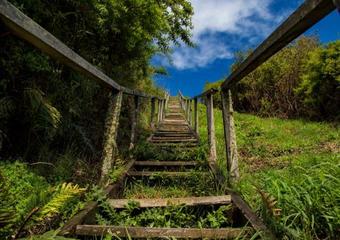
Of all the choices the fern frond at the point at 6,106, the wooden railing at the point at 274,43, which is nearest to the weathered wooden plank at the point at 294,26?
the wooden railing at the point at 274,43

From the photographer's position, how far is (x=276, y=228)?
6.91ft

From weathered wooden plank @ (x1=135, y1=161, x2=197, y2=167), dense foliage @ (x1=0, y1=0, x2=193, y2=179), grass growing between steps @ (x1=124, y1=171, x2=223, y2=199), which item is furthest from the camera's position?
weathered wooden plank @ (x1=135, y1=161, x2=197, y2=167)

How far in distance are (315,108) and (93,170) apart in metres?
7.59

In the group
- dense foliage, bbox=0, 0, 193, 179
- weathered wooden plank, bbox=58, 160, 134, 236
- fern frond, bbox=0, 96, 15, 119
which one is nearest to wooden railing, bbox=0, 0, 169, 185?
weathered wooden plank, bbox=58, 160, 134, 236

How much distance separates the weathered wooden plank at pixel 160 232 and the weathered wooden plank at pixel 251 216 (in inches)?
3.0

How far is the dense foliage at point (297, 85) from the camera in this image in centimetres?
909

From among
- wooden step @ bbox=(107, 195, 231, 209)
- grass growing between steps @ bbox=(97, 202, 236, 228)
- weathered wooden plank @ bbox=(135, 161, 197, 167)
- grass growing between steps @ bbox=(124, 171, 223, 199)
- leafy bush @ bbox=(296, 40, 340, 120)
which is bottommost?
grass growing between steps @ bbox=(97, 202, 236, 228)

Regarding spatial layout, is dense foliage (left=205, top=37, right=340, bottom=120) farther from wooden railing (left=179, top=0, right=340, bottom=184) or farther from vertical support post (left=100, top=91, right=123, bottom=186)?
vertical support post (left=100, top=91, right=123, bottom=186)

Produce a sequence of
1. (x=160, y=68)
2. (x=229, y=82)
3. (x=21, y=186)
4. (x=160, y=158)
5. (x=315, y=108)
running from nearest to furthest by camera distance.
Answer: (x=21, y=186)
(x=229, y=82)
(x=160, y=158)
(x=315, y=108)
(x=160, y=68)

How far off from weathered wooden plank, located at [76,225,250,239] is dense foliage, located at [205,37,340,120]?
23.9 feet

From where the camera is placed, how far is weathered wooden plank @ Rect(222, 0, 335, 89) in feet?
4.88

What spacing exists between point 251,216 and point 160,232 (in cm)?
59

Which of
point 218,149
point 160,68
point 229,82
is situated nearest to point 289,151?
point 218,149

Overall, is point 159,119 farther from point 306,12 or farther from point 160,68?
point 306,12
